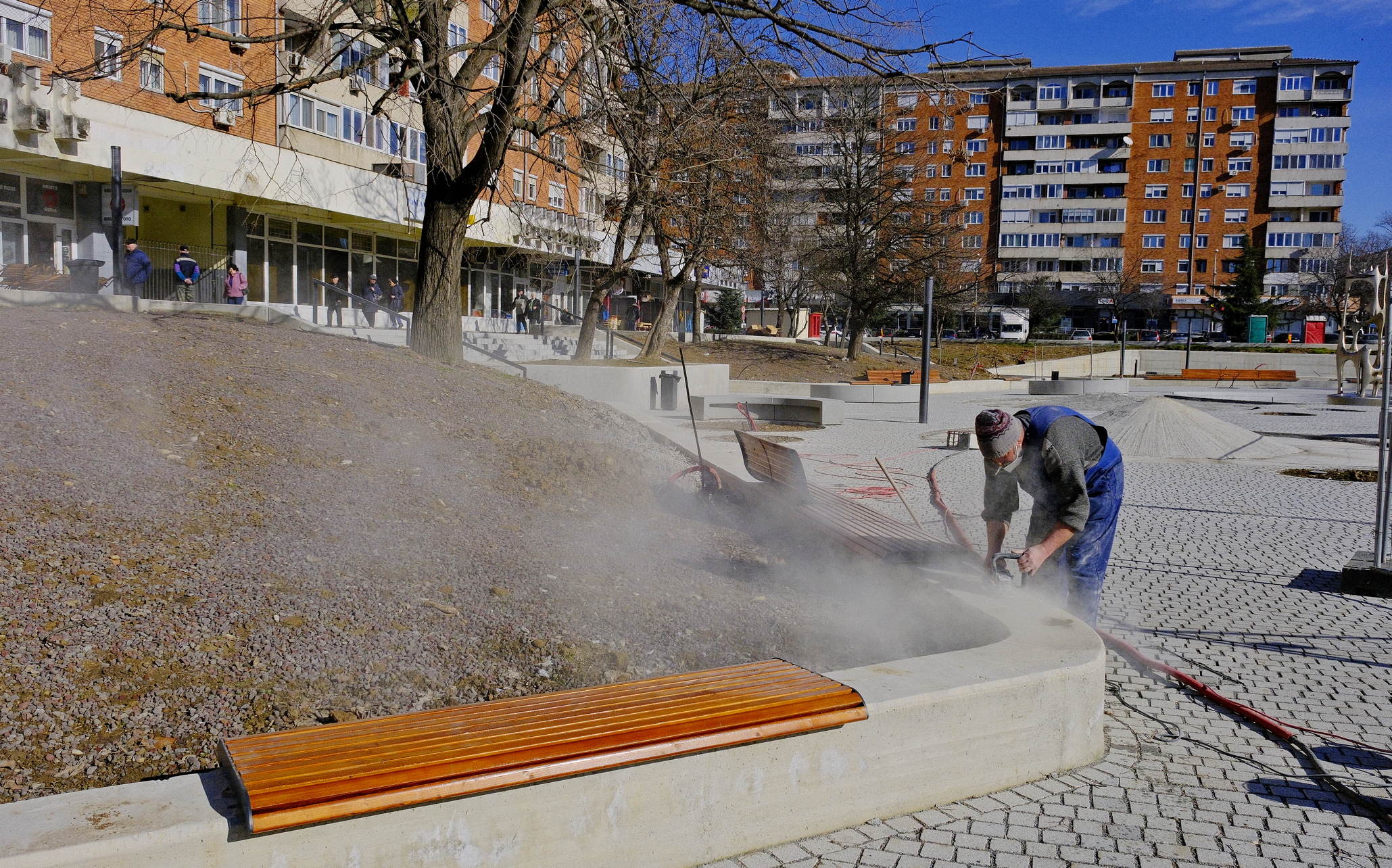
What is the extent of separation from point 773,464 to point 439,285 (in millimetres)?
5089

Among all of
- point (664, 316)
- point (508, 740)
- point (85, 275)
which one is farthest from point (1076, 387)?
point (508, 740)

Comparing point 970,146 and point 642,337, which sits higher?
Result: point 970,146

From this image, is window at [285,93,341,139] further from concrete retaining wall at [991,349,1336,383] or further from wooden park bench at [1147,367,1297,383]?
wooden park bench at [1147,367,1297,383]

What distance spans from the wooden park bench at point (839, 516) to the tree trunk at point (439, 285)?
416 centimetres

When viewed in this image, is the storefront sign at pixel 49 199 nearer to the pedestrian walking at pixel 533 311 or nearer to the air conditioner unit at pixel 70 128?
the air conditioner unit at pixel 70 128

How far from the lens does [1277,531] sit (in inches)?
333

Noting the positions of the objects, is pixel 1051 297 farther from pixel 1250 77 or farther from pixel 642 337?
pixel 642 337

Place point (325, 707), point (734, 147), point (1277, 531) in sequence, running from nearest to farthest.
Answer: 1. point (325, 707)
2. point (1277, 531)
3. point (734, 147)

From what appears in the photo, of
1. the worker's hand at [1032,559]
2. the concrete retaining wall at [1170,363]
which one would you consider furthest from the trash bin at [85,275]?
the concrete retaining wall at [1170,363]

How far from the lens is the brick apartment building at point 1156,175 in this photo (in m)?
75.2

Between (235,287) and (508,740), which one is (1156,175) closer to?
(235,287)

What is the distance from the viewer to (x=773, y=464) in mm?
7027

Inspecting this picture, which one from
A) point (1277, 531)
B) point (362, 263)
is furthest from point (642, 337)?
point (1277, 531)

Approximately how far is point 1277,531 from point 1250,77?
8234 cm
